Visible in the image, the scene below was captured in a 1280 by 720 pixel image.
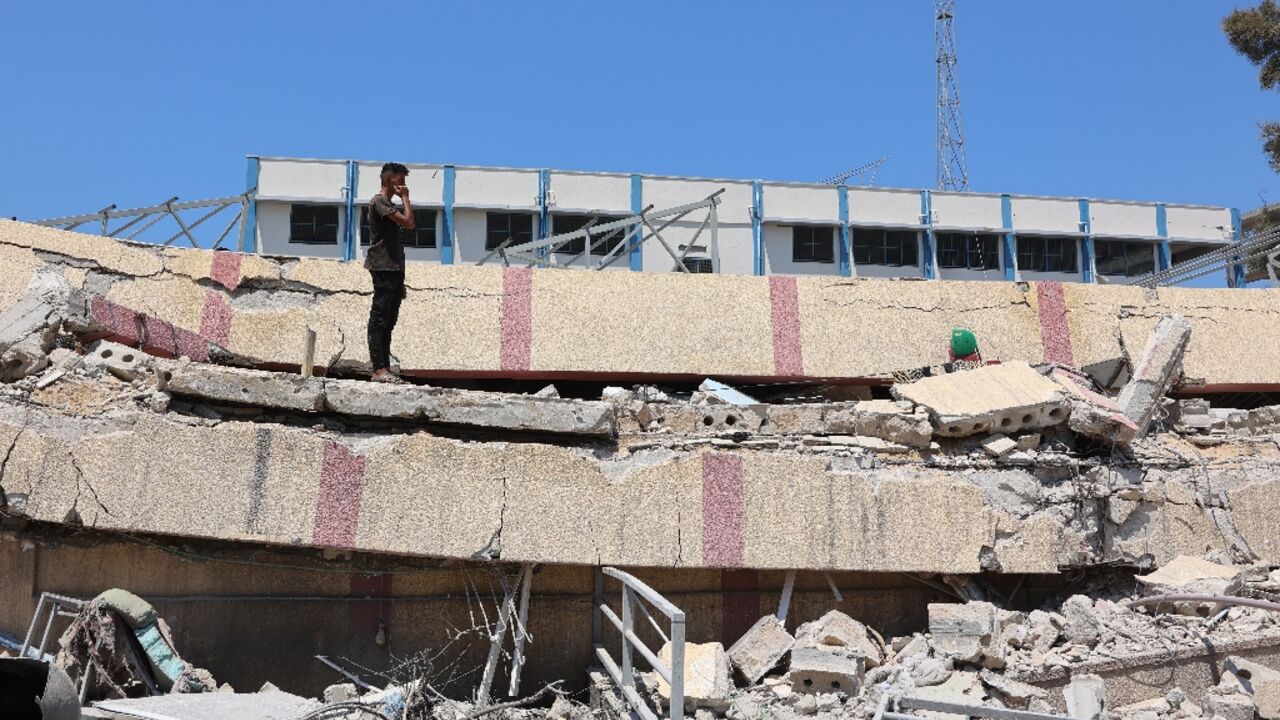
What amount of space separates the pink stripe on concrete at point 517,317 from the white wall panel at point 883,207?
54.5 feet

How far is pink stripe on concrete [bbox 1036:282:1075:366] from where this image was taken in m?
9.27

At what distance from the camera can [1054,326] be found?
9.34 metres

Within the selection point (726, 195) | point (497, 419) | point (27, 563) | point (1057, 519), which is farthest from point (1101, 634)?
point (726, 195)

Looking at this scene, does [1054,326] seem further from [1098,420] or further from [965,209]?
[965,209]

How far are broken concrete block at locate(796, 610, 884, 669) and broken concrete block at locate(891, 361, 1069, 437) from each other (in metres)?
1.45

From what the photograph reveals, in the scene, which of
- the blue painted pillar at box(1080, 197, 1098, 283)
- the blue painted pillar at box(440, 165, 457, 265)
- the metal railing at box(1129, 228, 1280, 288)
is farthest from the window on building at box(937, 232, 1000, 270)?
the metal railing at box(1129, 228, 1280, 288)

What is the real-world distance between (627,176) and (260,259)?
588 inches

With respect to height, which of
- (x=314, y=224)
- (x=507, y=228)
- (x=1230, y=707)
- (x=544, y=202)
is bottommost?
(x=1230, y=707)

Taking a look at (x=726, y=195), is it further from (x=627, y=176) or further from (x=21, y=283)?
(x=21, y=283)

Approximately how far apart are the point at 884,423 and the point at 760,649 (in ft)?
5.63

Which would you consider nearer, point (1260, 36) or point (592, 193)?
point (1260, 36)

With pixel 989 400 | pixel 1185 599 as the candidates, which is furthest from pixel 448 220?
pixel 1185 599

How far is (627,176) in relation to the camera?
910 inches

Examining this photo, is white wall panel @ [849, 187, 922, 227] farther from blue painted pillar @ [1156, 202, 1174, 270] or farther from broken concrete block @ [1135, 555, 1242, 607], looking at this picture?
broken concrete block @ [1135, 555, 1242, 607]
